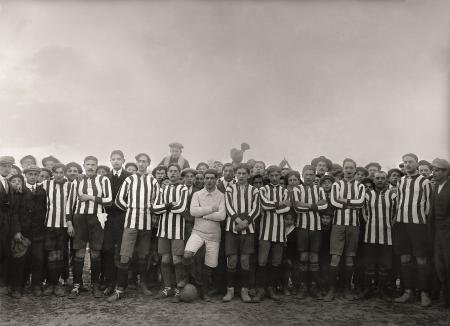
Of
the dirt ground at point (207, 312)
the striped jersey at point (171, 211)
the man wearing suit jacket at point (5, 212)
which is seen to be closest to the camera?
the dirt ground at point (207, 312)

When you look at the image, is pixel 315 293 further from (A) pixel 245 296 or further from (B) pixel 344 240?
(A) pixel 245 296

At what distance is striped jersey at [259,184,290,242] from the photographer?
5941 millimetres

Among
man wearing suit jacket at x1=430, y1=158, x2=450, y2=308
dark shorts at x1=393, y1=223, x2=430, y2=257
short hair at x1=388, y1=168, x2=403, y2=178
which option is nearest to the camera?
man wearing suit jacket at x1=430, y1=158, x2=450, y2=308

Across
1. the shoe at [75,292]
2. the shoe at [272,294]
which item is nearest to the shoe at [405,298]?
the shoe at [272,294]

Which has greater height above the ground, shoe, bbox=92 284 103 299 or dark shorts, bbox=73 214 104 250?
dark shorts, bbox=73 214 104 250

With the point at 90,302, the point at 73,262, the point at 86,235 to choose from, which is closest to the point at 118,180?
the point at 86,235

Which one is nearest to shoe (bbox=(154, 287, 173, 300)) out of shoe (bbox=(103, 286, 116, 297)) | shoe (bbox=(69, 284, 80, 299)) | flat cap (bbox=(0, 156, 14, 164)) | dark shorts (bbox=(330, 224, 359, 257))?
shoe (bbox=(103, 286, 116, 297))

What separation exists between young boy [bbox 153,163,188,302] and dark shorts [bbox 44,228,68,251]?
1.58 metres

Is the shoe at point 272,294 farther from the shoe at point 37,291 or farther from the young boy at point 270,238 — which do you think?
the shoe at point 37,291

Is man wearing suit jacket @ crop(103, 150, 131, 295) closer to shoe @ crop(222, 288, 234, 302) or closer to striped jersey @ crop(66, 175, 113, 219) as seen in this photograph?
striped jersey @ crop(66, 175, 113, 219)

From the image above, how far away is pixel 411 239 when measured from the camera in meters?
5.87

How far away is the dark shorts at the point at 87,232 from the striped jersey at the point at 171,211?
0.95m

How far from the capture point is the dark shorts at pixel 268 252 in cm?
592

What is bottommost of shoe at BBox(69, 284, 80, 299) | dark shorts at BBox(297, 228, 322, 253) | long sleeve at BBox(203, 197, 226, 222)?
shoe at BBox(69, 284, 80, 299)
